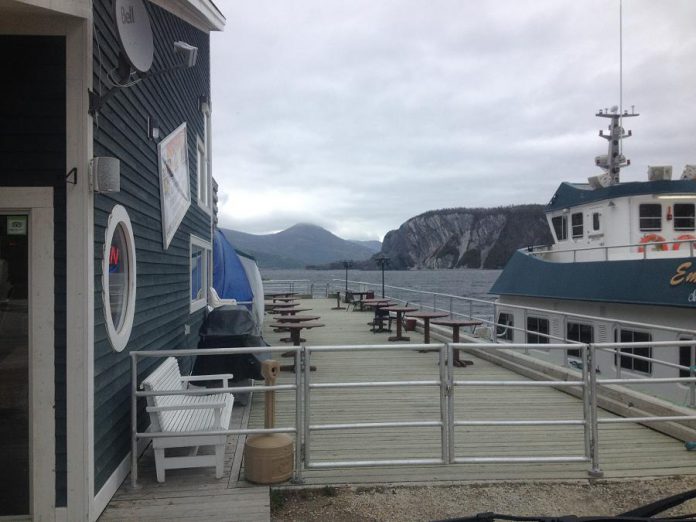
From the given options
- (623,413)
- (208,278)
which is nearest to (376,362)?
(208,278)

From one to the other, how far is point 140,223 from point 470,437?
12.5 ft

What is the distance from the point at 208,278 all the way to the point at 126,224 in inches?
256

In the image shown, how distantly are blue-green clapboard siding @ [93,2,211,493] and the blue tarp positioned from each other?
9.90 feet

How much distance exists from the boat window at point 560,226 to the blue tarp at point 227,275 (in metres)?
9.76

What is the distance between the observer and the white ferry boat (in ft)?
39.0

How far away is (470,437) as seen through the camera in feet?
20.3

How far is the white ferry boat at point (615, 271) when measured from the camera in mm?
11875

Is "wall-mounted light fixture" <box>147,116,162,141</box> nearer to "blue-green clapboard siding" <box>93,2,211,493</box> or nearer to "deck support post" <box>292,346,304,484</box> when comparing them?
"blue-green clapboard siding" <box>93,2,211,493</box>

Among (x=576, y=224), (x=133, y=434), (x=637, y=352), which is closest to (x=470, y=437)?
(x=133, y=434)

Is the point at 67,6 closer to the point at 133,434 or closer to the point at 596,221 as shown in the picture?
the point at 133,434

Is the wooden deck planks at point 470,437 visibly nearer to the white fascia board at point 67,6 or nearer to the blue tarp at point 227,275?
the blue tarp at point 227,275

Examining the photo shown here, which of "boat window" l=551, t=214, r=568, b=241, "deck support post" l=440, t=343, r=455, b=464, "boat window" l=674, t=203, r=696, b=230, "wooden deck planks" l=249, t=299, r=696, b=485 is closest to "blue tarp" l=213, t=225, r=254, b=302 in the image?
"wooden deck planks" l=249, t=299, r=696, b=485

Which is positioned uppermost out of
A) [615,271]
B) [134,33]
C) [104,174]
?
[134,33]

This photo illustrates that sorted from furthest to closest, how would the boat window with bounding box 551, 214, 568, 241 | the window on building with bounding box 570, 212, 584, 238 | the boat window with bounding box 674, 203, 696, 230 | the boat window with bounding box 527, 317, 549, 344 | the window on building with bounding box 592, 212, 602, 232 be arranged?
the boat window with bounding box 551, 214, 568, 241 < the window on building with bounding box 570, 212, 584, 238 < the window on building with bounding box 592, 212, 602, 232 < the boat window with bounding box 527, 317, 549, 344 < the boat window with bounding box 674, 203, 696, 230
